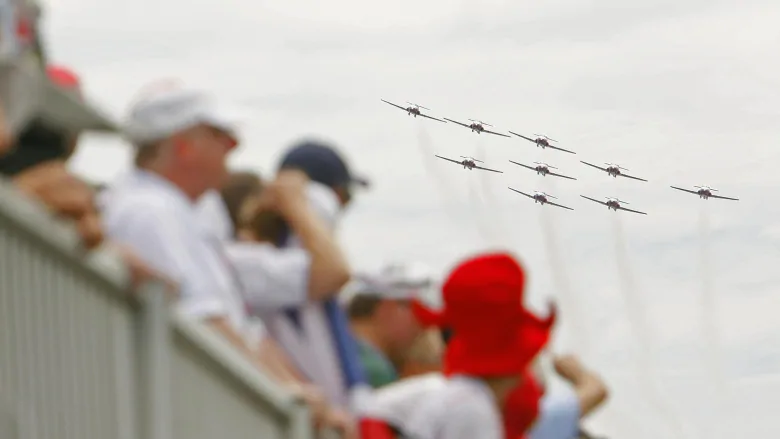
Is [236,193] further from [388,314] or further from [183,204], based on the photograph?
[183,204]

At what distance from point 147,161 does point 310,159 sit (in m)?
2.09

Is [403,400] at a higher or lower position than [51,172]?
lower

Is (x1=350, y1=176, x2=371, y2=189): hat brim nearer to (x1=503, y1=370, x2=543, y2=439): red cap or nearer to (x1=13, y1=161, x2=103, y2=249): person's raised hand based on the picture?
(x1=503, y1=370, x2=543, y2=439): red cap

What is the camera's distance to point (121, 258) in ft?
38.6

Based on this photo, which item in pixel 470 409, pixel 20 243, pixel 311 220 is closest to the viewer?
pixel 20 243

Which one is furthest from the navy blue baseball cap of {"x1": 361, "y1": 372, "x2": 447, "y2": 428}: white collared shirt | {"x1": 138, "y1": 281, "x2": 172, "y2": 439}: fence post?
{"x1": 138, "y1": 281, "x2": 172, "y2": 439}: fence post

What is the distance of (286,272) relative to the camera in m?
14.2

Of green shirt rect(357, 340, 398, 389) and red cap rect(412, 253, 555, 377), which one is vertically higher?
red cap rect(412, 253, 555, 377)

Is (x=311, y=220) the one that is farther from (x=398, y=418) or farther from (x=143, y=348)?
(x=143, y=348)

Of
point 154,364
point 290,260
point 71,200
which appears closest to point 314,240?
point 290,260

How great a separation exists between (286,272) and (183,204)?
113 centimetres

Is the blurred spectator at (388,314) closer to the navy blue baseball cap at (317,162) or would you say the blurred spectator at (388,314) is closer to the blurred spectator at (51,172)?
the navy blue baseball cap at (317,162)

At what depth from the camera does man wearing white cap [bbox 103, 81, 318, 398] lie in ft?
42.8

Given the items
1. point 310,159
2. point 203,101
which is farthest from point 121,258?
point 310,159
